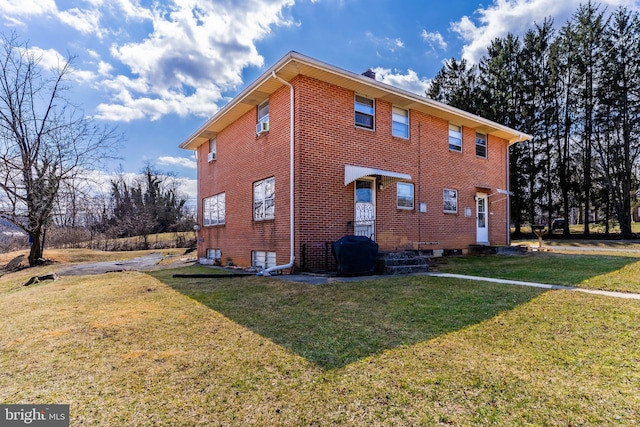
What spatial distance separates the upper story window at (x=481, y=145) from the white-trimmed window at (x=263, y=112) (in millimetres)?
9428

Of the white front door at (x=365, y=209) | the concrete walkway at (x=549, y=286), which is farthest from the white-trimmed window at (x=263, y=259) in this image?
the concrete walkway at (x=549, y=286)

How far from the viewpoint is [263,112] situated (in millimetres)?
11422

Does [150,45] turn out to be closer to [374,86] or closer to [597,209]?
[374,86]

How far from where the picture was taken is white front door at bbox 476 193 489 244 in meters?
14.9

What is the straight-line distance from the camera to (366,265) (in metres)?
8.95

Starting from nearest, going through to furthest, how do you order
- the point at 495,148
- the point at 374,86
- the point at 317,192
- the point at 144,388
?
the point at 144,388 → the point at 317,192 → the point at 374,86 → the point at 495,148

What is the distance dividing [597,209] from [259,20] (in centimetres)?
2780

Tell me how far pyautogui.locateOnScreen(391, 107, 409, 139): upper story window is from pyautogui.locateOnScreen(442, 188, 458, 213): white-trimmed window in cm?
297

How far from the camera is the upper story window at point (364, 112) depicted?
10836 mm

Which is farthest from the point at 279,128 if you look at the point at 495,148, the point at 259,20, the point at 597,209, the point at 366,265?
the point at 597,209

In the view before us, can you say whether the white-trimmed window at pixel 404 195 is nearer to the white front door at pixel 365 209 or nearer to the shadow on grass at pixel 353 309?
the white front door at pixel 365 209

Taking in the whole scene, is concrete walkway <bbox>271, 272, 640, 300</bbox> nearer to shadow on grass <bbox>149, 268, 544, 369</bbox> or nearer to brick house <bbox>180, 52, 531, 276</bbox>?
shadow on grass <bbox>149, 268, 544, 369</bbox>

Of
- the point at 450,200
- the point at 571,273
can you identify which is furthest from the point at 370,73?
the point at 571,273

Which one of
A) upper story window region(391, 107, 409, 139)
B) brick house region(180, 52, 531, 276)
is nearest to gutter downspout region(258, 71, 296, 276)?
brick house region(180, 52, 531, 276)
